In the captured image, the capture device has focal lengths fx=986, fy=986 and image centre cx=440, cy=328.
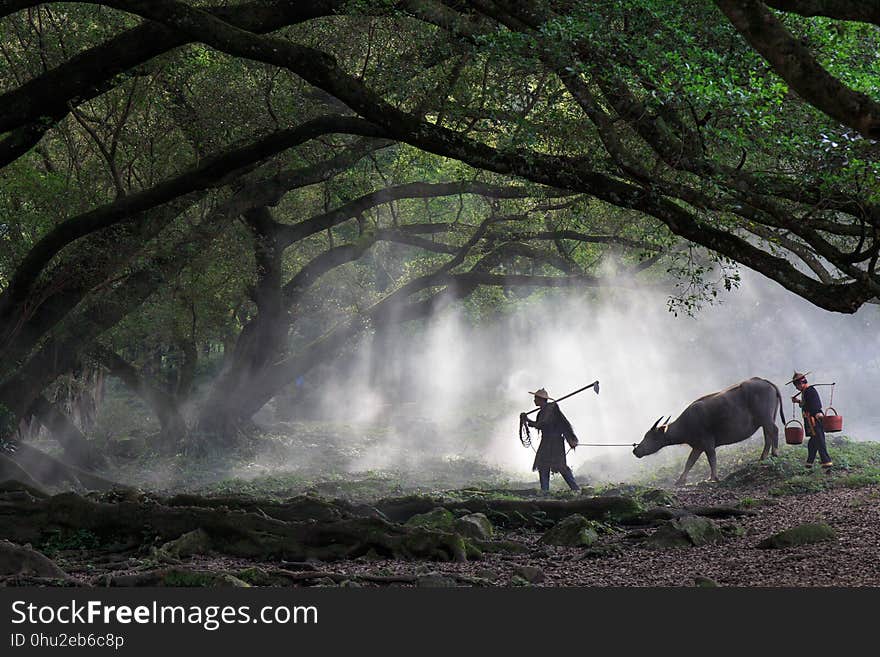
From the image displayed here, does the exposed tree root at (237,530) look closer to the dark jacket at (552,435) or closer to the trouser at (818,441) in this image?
the dark jacket at (552,435)

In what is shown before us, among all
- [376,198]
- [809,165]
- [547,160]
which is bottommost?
[809,165]

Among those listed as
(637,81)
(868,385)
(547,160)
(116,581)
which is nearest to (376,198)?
(547,160)

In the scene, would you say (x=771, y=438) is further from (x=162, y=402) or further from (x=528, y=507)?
(x=162, y=402)

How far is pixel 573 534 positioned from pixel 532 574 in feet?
7.52

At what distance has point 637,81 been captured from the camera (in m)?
8.91

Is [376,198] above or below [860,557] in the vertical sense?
above

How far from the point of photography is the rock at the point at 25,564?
27.4 ft

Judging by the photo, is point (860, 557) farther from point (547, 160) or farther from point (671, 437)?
point (671, 437)

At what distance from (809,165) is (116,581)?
22.9 feet

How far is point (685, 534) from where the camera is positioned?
10125mm

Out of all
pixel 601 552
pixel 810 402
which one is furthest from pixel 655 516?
pixel 810 402

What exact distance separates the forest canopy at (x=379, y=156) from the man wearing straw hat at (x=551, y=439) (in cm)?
324

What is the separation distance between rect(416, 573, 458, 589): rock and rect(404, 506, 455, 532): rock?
10.6 feet

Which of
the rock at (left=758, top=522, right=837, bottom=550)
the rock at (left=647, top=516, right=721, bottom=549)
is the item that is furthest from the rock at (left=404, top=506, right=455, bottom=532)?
the rock at (left=758, top=522, right=837, bottom=550)
